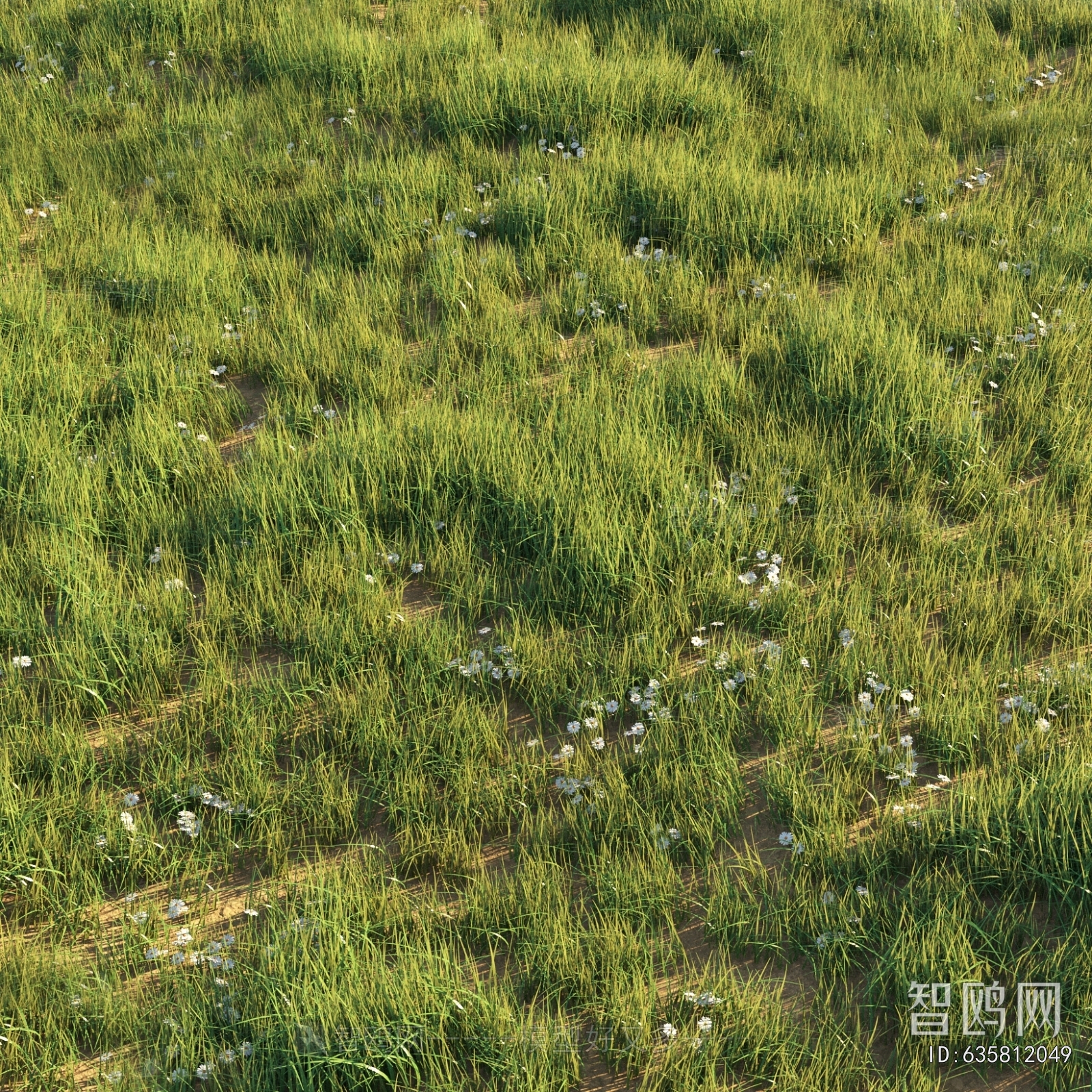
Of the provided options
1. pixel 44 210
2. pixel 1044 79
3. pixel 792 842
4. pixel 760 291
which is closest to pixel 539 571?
pixel 792 842

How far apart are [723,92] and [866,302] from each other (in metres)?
2.46

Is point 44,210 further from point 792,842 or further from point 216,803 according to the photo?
point 792,842

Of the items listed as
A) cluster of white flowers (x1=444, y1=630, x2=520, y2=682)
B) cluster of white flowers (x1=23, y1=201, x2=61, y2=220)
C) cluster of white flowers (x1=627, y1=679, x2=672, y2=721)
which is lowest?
cluster of white flowers (x1=627, y1=679, x2=672, y2=721)

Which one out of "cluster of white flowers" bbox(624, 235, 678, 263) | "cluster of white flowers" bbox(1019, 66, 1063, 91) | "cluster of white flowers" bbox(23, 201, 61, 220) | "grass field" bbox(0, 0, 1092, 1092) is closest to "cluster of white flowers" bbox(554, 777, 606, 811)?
"grass field" bbox(0, 0, 1092, 1092)

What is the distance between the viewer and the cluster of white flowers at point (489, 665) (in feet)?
13.5

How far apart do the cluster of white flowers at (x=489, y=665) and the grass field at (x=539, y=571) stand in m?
0.02

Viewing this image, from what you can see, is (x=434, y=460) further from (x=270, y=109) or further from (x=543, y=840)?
(x=270, y=109)

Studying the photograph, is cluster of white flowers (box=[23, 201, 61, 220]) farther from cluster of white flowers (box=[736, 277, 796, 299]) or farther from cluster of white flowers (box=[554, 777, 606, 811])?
cluster of white flowers (box=[554, 777, 606, 811])

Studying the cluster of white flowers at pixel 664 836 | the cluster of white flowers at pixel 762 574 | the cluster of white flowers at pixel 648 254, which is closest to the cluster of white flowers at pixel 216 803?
the cluster of white flowers at pixel 664 836

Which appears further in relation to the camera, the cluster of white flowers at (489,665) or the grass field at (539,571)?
the cluster of white flowers at (489,665)

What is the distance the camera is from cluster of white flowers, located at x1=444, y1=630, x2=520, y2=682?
411cm

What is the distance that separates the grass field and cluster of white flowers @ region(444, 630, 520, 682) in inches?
0.8

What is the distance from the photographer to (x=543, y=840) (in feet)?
11.7

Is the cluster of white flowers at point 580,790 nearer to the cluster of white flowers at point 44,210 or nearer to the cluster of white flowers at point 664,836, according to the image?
the cluster of white flowers at point 664,836
